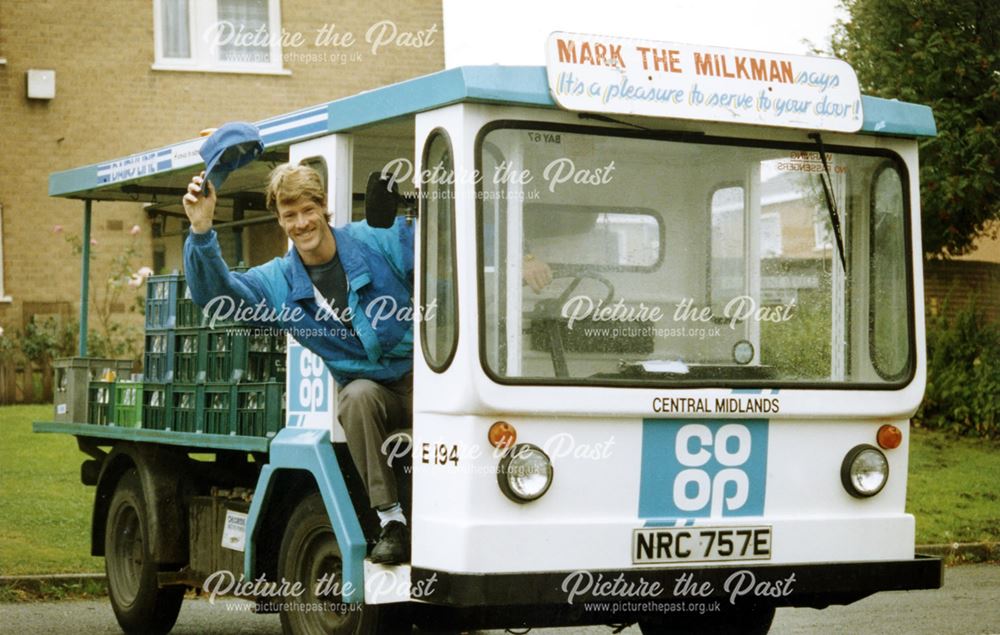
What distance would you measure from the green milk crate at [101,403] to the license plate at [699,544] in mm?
4083

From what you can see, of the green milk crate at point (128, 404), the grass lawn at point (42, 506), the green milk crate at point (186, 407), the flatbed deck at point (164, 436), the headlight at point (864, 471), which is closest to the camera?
the headlight at point (864, 471)

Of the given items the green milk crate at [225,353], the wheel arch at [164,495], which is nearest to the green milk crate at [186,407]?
the green milk crate at [225,353]

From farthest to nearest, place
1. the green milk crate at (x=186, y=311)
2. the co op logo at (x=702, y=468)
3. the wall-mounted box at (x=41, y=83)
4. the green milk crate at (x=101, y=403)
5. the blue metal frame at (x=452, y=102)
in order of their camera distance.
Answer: the wall-mounted box at (x=41, y=83), the green milk crate at (x=101, y=403), the green milk crate at (x=186, y=311), the co op logo at (x=702, y=468), the blue metal frame at (x=452, y=102)

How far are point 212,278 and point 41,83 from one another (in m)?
15.5

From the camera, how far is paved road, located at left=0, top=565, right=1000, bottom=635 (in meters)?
8.65

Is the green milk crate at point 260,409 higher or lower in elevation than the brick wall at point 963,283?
lower

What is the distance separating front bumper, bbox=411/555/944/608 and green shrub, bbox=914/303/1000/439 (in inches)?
422

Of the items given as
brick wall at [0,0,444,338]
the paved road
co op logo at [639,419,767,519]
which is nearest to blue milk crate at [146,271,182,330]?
the paved road

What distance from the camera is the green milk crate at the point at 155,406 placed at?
28.0 feet

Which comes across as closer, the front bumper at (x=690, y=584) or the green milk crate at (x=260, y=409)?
the front bumper at (x=690, y=584)

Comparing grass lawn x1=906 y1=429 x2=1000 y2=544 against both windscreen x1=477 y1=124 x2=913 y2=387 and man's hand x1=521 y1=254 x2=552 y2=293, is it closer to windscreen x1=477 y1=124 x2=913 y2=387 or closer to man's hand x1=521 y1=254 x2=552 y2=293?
windscreen x1=477 y1=124 x2=913 y2=387

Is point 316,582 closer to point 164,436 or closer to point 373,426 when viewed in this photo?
point 373,426

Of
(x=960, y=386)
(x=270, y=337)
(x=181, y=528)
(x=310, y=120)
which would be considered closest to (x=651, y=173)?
(x=310, y=120)

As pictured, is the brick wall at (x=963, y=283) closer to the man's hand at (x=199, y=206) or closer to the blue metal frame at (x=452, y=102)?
the blue metal frame at (x=452, y=102)
